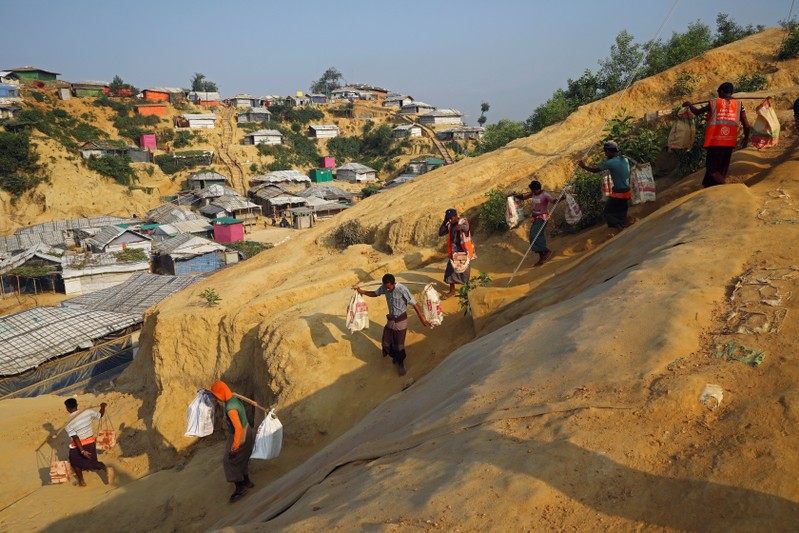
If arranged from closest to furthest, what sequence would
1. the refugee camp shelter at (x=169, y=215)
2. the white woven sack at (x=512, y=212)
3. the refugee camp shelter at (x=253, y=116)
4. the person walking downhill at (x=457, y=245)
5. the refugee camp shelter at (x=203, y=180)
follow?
1. the person walking downhill at (x=457, y=245)
2. the white woven sack at (x=512, y=212)
3. the refugee camp shelter at (x=169, y=215)
4. the refugee camp shelter at (x=203, y=180)
5. the refugee camp shelter at (x=253, y=116)

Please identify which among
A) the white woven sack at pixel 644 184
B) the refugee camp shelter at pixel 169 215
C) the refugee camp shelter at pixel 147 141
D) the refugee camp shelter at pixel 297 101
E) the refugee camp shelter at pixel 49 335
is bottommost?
the refugee camp shelter at pixel 49 335

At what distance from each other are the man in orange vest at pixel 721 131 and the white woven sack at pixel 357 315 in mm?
5563

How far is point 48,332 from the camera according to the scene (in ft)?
57.4

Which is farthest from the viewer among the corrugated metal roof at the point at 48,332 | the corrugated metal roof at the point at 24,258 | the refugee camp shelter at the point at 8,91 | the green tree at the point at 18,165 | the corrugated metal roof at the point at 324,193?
the refugee camp shelter at the point at 8,91

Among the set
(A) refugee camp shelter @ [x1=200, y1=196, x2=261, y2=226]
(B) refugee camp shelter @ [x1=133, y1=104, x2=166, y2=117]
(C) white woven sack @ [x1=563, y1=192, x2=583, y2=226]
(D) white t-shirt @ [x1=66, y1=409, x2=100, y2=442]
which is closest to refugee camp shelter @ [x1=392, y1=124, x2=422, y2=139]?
(A) refugee camp shelter @ [x1=200, y1=196, x2=261, y2=226]

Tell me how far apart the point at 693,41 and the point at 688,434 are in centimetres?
2092

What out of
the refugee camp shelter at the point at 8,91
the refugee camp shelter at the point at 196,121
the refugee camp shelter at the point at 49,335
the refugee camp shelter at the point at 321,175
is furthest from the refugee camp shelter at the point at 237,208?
the refugee camp shelter at the point at 8,91

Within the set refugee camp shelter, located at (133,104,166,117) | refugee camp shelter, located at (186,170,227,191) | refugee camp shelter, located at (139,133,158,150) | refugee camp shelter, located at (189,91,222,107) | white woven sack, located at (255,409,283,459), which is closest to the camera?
white woven sack, located at (255,409,283,459)

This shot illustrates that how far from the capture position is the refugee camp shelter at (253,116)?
62844 mm

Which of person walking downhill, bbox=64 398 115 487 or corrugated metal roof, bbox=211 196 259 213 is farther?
corrugated metal roof, bbox=211 196 259 213

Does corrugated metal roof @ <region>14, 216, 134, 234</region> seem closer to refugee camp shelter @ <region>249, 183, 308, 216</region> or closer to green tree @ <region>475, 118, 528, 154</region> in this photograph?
refugee camp shelter @ <region>249, 183, 308, 216</region>

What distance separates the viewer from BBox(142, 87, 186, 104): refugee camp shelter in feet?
205

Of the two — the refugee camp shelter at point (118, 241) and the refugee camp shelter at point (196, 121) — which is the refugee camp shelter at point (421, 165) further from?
the refugee camp shelter at point (118, 241)

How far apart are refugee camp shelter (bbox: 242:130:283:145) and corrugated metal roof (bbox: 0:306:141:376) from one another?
4143 cm
